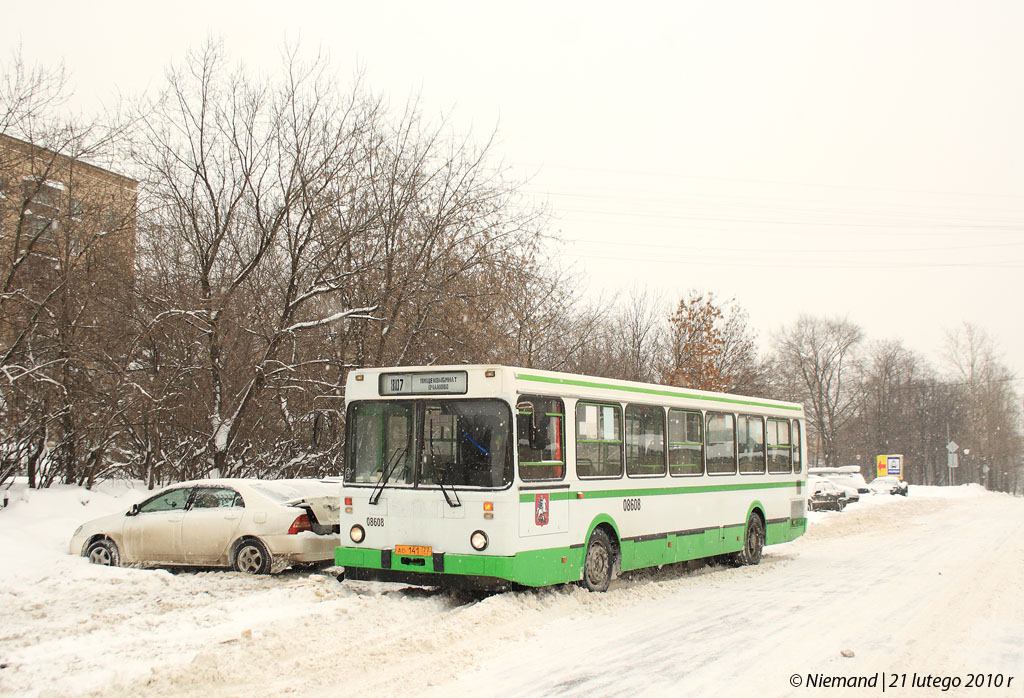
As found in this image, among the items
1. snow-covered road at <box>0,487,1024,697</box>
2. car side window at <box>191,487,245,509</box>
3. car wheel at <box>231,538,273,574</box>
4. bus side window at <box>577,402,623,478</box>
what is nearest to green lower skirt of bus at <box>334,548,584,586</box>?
snow-covered road at <box>0,487,1024,697</box>

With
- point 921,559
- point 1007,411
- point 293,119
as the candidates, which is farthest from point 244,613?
point 1007,411

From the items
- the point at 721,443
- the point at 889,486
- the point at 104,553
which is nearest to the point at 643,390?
the point at 721,443

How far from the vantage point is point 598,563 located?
474 inches

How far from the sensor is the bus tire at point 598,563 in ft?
38.6

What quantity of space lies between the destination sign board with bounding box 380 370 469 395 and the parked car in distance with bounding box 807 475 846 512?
31.4 m

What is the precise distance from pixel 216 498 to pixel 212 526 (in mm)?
433

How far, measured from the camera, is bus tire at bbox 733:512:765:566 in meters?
16.4

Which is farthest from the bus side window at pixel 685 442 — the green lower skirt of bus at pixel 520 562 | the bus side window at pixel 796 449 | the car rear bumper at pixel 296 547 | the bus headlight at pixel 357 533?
the car rear bumper at pixel 296 547

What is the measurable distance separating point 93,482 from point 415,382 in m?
11.2

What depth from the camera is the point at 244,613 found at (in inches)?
386

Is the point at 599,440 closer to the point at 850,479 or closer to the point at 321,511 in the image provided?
the point at 321,511

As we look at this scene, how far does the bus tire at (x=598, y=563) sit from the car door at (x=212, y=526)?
5.13 metres

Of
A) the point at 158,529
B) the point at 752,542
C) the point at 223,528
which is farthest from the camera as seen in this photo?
the point at 752,542

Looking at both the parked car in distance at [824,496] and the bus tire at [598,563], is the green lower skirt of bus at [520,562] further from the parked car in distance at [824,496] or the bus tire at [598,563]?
the parked car in distance at [824,496]
